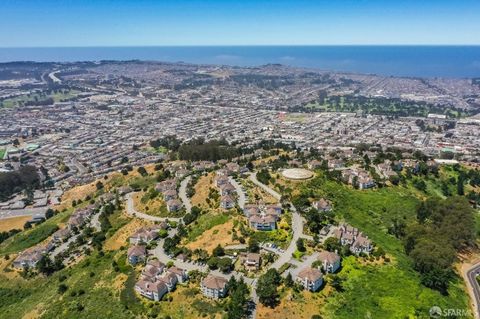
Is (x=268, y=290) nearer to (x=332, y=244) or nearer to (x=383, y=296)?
(x=383, y=296)

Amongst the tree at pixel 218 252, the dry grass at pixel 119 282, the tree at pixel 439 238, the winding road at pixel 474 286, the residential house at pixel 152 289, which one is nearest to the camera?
the residential house at pixel 152 289

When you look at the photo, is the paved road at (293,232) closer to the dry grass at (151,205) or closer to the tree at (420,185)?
the dry grass at (151,205)

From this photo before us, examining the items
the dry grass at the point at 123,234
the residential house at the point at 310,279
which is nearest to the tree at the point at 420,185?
the residential house at the point at 310,279

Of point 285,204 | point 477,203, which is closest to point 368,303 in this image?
point 285,204

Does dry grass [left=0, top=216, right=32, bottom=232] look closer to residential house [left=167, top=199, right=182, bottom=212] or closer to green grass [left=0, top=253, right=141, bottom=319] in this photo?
green grass [left=0, top=253, right=141, bottom=319]

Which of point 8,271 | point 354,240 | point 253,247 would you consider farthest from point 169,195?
point 354,240

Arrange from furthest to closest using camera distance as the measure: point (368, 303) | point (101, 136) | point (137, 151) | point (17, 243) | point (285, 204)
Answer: point (101, 136) → point (137, 151) → point (17, 243) → point (285, 204) → point (368, 303)

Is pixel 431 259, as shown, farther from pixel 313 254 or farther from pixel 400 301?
pixel 313 254
